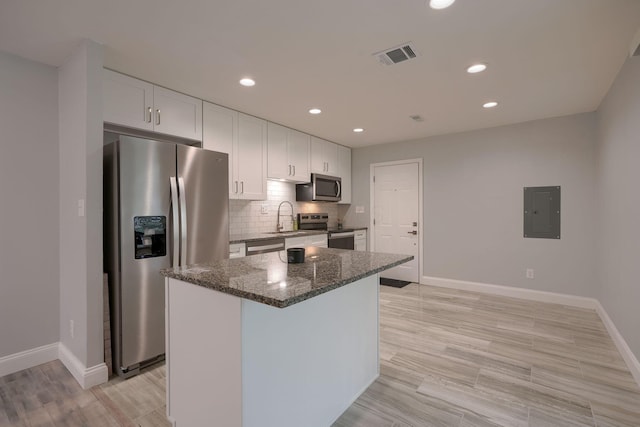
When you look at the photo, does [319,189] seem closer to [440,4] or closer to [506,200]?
[506,200]

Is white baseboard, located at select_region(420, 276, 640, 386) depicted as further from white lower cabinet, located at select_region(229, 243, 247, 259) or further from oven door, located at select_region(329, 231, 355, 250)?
white lower cabinet, located at select_region(229, 243, 247, 259)

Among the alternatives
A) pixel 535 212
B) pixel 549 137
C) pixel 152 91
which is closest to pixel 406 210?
pixel 535 212

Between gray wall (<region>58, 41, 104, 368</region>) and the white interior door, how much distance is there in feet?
13.6

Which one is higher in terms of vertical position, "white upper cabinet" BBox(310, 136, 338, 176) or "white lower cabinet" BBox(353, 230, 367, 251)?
"white upper cabinet" BBox(310, 136, 338, 176)

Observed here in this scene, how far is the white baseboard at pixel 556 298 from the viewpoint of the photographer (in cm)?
241

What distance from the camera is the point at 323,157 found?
5043 mm

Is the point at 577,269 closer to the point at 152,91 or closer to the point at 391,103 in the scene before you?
the point at 391,103

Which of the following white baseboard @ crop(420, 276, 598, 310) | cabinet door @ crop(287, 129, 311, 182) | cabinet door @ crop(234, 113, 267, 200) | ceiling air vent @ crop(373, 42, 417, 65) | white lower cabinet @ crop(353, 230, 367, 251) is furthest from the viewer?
white lower cabinet @ crop(353, 230, 367, 251)

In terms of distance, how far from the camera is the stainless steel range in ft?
15.7

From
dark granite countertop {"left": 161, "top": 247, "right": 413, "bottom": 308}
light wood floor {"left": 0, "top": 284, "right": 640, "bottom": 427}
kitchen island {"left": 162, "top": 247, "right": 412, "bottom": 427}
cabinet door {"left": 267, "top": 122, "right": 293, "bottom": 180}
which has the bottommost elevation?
light wood floor {"left": 0, "top": 284, "right": 640, "bottom": 427}

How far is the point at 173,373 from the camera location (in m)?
1.62

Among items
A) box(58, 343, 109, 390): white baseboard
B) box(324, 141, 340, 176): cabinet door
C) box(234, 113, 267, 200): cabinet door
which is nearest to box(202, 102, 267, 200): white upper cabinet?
box(234, 113, 267, 200): cabinet door

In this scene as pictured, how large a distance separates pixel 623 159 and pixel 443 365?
7.20 feet

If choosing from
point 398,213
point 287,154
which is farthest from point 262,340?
point 398,213
